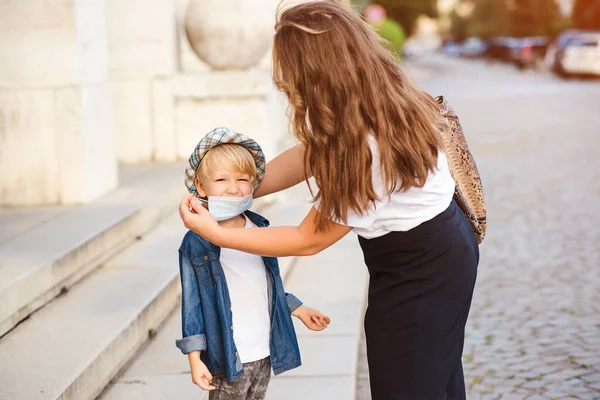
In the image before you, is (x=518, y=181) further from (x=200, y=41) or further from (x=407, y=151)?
(x=407, y=151)

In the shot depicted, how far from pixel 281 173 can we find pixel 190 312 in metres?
0.52

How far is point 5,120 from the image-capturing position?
584 cm

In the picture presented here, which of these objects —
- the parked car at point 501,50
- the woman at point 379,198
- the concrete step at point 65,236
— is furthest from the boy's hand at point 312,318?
the parked car at point 501,50

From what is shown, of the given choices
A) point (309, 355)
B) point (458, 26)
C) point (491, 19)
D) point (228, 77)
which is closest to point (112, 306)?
point (309, 355)

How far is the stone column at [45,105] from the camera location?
5.84 meters

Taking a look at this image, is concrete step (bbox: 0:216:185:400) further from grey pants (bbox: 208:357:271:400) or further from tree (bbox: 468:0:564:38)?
tree (bbox: 468:0:564:38)

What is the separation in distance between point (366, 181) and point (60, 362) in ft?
5.96

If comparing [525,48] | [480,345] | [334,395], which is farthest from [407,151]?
[525,48]

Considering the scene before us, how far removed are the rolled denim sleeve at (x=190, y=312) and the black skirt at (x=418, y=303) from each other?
50 centimetres

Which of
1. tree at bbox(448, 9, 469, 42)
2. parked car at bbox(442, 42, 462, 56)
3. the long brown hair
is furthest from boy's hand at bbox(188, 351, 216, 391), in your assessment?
tree at bbox(448, 9, 469, 42)

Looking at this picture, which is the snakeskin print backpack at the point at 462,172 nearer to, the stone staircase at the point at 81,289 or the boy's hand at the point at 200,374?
the boy's hand at the point at 200,374

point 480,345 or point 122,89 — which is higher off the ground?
point 122,89

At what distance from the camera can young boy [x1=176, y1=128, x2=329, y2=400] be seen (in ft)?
8.63

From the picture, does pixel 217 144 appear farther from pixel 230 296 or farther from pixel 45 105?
pixel 45 105
